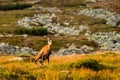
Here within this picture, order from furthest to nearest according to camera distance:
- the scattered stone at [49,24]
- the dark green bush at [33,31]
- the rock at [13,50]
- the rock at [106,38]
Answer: the scattered stone at [49,24]
the dark green bush at [33,31]
the rock at [106,38]
the rock at [13,50]

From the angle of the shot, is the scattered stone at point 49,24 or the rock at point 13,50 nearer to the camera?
the rock at point 13,50

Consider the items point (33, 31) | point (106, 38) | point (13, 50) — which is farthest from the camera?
point (33, 31)

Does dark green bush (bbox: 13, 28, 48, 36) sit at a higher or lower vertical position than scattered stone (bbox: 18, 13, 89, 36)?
higher

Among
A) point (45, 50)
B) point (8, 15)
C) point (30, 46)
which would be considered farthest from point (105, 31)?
point (45, 50)

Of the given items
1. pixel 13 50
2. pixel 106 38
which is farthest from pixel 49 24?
pixel 13 50

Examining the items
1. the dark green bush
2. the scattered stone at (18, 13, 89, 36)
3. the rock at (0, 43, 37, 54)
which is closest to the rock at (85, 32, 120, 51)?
the scattered stone at (18, 13, 89, 36)

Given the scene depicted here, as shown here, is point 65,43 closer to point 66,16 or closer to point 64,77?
point 66,16

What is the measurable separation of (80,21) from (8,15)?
40575 mm

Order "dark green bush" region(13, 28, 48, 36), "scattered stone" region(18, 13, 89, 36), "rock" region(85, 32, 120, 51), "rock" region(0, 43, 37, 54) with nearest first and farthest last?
"rock" region(0, 43, 37, 54) < "rock" region(85, 32, 120, 51) < "dark green bush" region(13, 28, 48, 36) < "scattered stone" region(18, 13, 89, 36)

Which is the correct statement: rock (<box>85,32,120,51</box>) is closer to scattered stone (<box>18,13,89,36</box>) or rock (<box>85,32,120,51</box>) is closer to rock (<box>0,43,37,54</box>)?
scattered stone (<box>18,13,89,36</box>)

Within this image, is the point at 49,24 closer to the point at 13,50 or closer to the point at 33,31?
the point at 33,31

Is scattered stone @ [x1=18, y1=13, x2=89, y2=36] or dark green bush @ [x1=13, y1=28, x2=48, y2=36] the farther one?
scattered stone @ [x1=18, y1=13, x2=89, y2=36]

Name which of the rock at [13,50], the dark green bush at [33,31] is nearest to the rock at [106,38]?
the dark green bush at [33,31]

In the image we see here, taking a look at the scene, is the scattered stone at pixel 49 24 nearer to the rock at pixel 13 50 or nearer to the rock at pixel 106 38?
the rock at pixel 106 38
